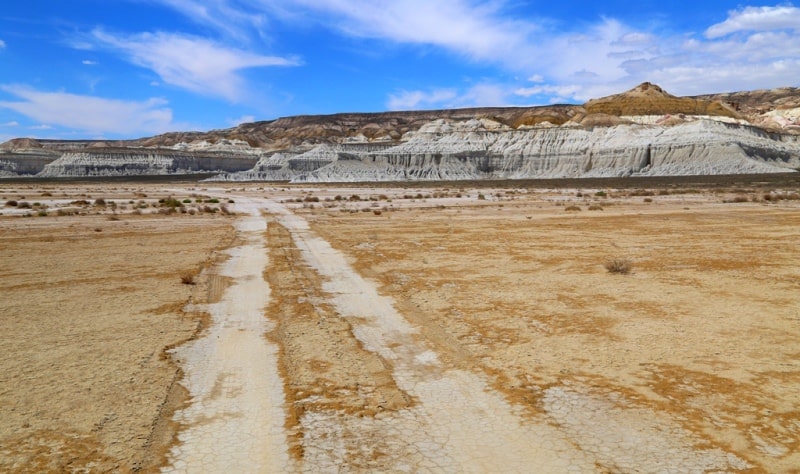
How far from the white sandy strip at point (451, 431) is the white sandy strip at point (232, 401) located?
1.48ft

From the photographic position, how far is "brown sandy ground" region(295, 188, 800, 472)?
6504 millimetres

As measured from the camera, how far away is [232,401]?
21.4 feet

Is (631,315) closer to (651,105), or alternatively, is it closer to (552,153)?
(552,153)

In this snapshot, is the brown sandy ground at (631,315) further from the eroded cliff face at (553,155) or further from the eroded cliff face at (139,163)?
the eroded cliff face at (139,163)

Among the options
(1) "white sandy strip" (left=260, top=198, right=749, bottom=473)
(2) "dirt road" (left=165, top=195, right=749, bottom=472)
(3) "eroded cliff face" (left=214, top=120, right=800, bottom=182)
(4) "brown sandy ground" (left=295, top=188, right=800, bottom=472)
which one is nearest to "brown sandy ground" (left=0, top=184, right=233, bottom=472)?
(2) "dirt road" (left=165, top=195, right=749, bottom=472)

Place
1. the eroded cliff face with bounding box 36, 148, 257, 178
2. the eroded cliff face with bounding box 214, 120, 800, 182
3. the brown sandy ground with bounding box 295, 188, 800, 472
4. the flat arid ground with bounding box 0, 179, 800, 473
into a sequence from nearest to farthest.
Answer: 1. the flat arid ground with bounding box 0, 179, 800, 473
2. the brown sandy ground with bounding box 295, 188, 800, 472
3. the eroded cliff face with bounding box 214, 120, 800, 182
4. the eroded cliff face with bounding box 36, 148, 257, 178

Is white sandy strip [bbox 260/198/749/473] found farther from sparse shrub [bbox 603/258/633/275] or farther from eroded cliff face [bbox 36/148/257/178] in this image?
eroded cliff face [bbox 36/148/257/178]

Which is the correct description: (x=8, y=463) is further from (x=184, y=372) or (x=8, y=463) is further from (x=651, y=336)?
(x=651, y=336)

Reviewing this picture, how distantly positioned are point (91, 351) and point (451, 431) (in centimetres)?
555

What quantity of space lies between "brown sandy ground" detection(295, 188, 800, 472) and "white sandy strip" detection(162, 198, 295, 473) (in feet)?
8.69

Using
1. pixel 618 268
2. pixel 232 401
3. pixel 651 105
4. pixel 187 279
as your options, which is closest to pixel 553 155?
pixel 651 105

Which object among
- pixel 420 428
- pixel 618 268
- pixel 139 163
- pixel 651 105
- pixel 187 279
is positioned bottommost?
pixel 420 428

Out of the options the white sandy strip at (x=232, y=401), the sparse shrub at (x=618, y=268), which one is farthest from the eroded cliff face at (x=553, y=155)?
the white sandy strip at (x=232, y=401)

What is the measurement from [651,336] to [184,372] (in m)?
6.87
